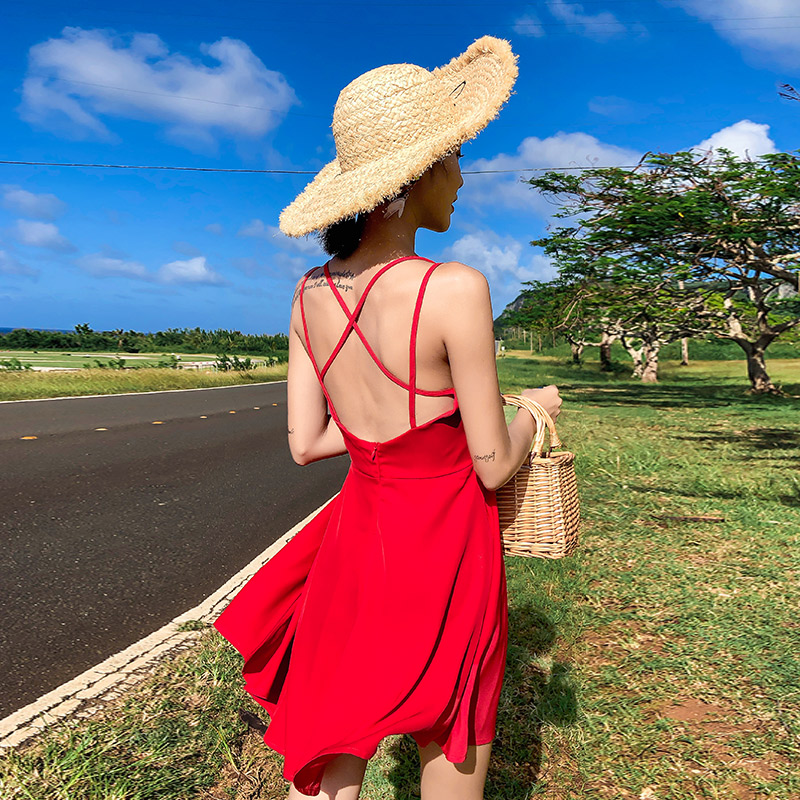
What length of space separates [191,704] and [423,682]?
5.32 ft

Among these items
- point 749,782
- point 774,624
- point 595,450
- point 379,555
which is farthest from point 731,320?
point 379,555

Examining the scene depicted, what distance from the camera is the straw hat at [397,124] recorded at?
4.09 feet

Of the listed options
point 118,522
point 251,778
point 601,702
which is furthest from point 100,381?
point 601,702

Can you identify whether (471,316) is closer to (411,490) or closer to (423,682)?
(411,490)

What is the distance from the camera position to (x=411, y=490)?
51.0 inches

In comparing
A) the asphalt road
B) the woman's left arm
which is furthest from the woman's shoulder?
the asphalt road

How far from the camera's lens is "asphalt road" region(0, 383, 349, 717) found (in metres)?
3.41

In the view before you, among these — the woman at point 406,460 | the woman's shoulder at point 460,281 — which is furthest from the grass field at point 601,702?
the woman's shoulder at point 460,281

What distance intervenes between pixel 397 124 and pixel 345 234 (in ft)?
0.72

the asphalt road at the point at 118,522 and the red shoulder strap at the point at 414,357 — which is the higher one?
the red shoulder strap at the point at 414,357

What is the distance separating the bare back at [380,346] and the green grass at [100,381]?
590 inches

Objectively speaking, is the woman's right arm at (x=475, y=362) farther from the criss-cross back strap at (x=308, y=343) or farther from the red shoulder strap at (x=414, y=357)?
the criss-cross back strap at (x=308, y=343)

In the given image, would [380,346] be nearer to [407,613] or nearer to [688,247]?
[407,613]

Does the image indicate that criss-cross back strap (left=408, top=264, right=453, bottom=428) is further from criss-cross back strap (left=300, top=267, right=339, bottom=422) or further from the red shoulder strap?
criss-cross back strap (left=300, top=267, right=339, bottom=422)
